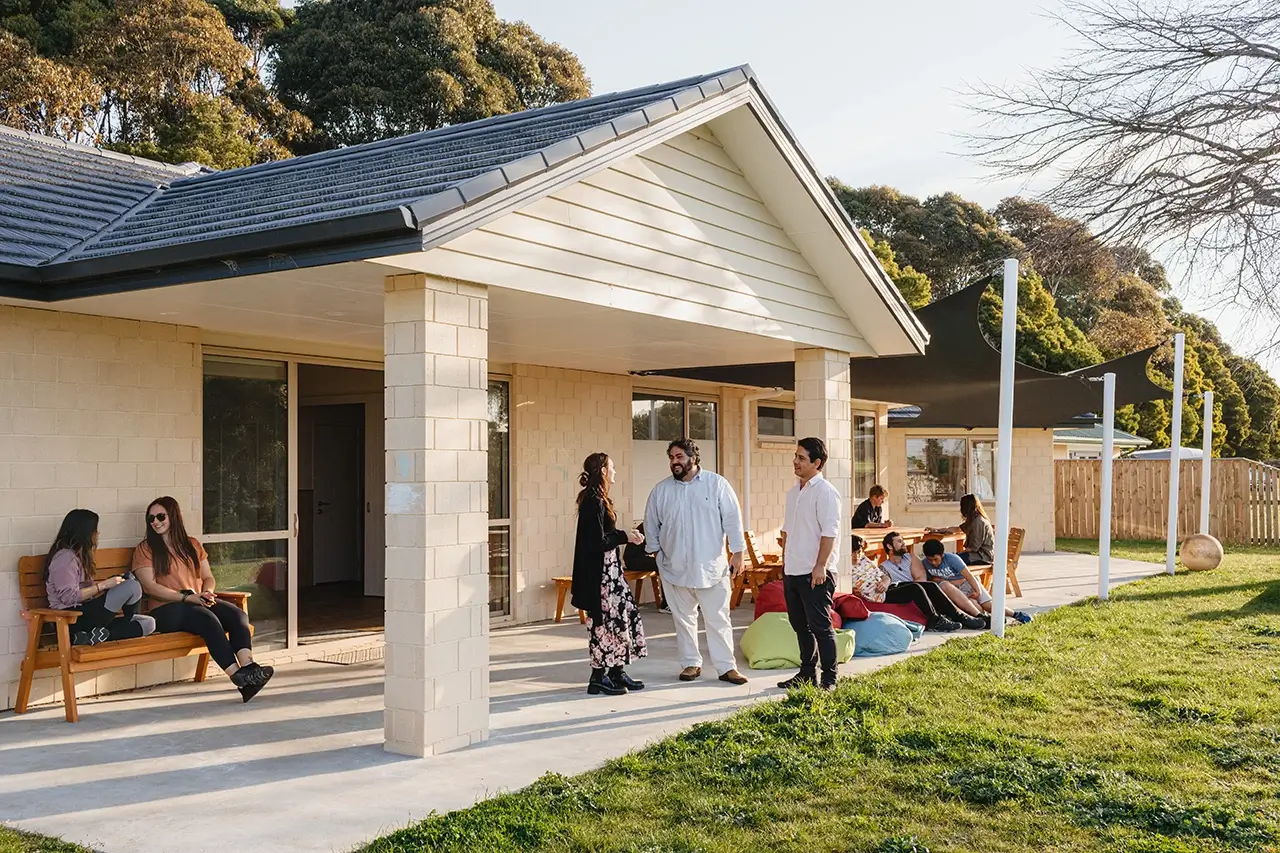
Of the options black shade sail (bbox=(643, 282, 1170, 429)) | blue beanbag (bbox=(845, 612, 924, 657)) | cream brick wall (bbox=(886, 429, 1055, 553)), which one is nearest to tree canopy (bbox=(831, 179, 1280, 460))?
cream brick wall (bbox=(886, 429, 1055, 553))

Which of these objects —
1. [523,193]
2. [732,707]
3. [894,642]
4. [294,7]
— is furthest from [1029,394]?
[294,7]

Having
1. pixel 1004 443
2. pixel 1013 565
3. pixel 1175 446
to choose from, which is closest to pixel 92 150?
pixel 1004 443

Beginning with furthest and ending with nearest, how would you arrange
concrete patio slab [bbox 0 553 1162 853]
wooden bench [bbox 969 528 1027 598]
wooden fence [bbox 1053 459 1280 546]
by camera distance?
wooden fence [bbox 1053 459 1280 546] < wooden bench [bbox 969 528 1027 598] < concrete patio slab [bbox 0 553 1162 853]

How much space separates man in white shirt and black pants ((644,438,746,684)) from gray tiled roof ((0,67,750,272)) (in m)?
2.24

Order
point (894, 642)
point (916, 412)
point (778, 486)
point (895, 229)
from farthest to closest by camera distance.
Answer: point (895, 229)
point (916, 412)
point (778, 486)
point (894, 642)

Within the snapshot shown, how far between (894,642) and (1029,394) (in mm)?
7970

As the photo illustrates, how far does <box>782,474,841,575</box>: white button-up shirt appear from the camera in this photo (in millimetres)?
7254

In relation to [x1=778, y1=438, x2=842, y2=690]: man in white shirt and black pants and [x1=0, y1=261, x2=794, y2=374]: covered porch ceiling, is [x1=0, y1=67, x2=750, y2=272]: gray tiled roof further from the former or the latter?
[x1=778, y1=438, x2=842, y2=690]: man in white shirt and black pants

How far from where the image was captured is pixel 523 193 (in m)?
6.01

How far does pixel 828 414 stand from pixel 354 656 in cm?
429

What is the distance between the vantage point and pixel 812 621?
7.35 m

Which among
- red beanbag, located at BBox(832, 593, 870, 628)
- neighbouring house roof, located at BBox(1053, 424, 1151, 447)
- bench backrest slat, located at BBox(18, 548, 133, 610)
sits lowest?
red beanbag, located at BBox(832, 593, 870, 628)

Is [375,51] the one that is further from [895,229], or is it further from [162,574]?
[162,574]

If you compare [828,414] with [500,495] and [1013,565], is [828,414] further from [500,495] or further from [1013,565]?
[1013,565]
